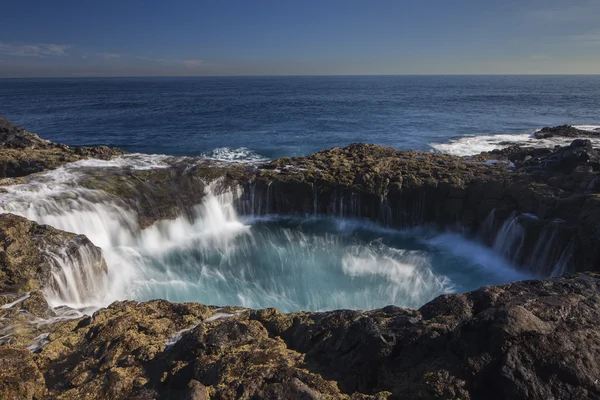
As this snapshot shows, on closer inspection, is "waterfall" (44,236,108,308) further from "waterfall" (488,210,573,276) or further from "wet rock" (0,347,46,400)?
"waterfall" (488,210,573,276)

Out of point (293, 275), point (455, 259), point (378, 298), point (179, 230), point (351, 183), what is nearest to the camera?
point (378, 298)

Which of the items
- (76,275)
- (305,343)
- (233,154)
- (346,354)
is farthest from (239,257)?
(233,154)

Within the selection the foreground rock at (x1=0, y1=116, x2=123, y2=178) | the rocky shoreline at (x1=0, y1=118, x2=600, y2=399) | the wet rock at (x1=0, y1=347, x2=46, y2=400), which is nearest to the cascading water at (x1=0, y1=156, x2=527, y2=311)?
the foreground rock at (x1=0, y1=116, x2=123, y2=178)

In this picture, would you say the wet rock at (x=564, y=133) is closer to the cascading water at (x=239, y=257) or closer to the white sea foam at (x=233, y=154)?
the cascading water at (x=239, y=257)

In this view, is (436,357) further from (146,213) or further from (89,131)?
(89,131)

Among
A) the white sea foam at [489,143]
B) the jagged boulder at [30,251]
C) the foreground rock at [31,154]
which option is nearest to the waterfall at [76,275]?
the jagged boulder at [30,251]

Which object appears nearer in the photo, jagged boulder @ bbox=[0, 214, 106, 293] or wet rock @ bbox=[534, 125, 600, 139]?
jagged boulder @ bbox=[0, 214, 106, 293]

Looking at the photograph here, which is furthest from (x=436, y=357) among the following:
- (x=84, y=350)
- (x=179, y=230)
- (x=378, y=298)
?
(x=179, y=230)
